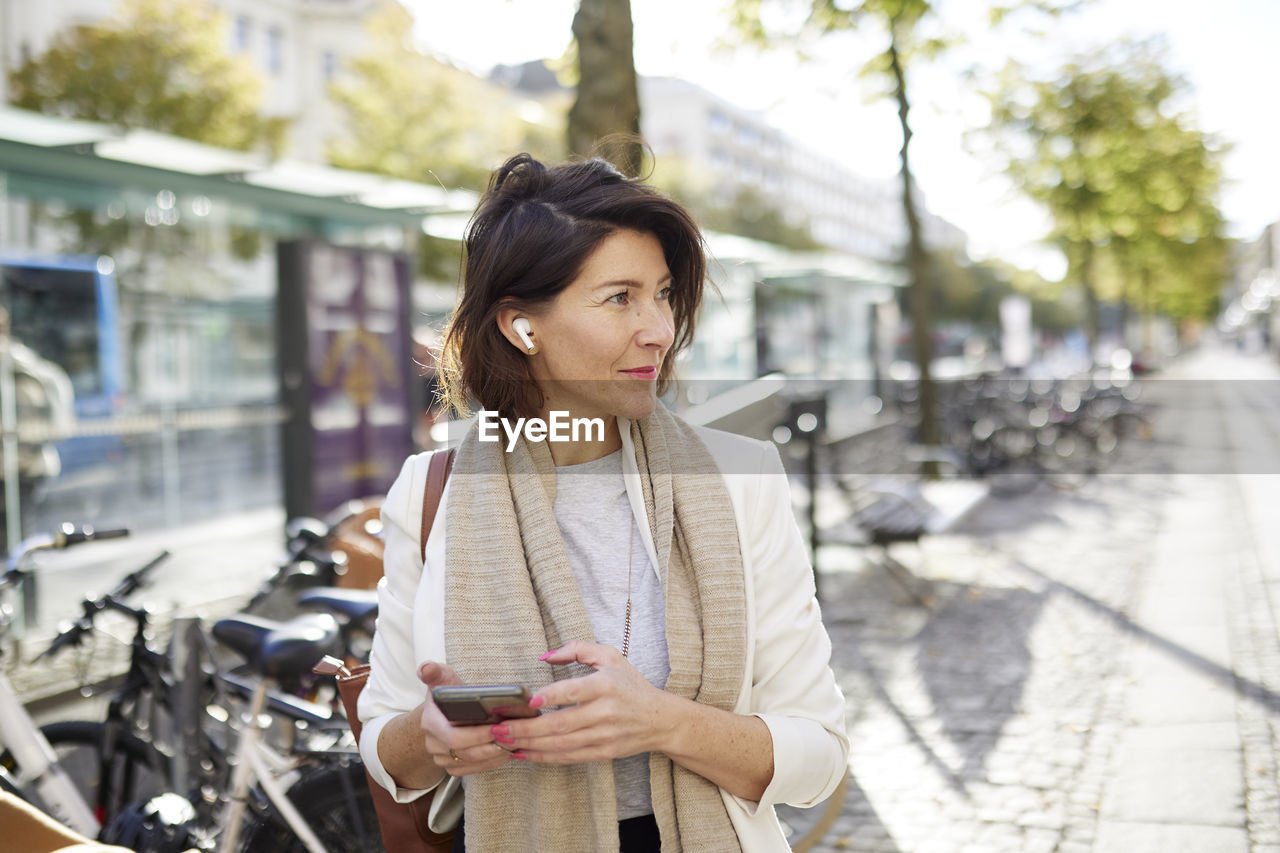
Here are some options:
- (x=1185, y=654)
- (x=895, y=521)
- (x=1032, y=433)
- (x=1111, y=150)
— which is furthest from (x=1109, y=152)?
(x=1185, y=654)

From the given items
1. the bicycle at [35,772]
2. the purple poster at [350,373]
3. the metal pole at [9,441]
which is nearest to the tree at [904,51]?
the purple poster at [350,373]

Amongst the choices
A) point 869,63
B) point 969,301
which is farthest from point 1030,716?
point 969,301

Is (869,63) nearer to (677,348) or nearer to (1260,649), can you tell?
(1260,649)

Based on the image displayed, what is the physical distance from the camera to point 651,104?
77750mm

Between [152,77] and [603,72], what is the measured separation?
16756 mm

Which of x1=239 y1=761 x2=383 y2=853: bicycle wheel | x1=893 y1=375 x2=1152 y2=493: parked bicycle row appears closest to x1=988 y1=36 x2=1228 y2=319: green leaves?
x1=893 y1=375 x2=1152 y2=493: parked bicycle row

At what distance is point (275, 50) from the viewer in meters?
38.9

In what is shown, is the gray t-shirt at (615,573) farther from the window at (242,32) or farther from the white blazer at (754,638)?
the window at (242,32)

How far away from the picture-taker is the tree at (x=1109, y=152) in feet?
70.7

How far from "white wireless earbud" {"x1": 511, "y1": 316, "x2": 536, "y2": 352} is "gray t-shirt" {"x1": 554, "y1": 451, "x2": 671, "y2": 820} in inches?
8.5

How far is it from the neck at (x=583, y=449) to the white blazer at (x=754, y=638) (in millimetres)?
42

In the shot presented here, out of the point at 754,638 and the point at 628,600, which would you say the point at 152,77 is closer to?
the point at 628,600

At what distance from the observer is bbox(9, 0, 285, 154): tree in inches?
750

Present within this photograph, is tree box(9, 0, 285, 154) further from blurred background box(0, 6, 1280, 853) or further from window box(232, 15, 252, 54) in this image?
window box(232, 15, 252, 54)
